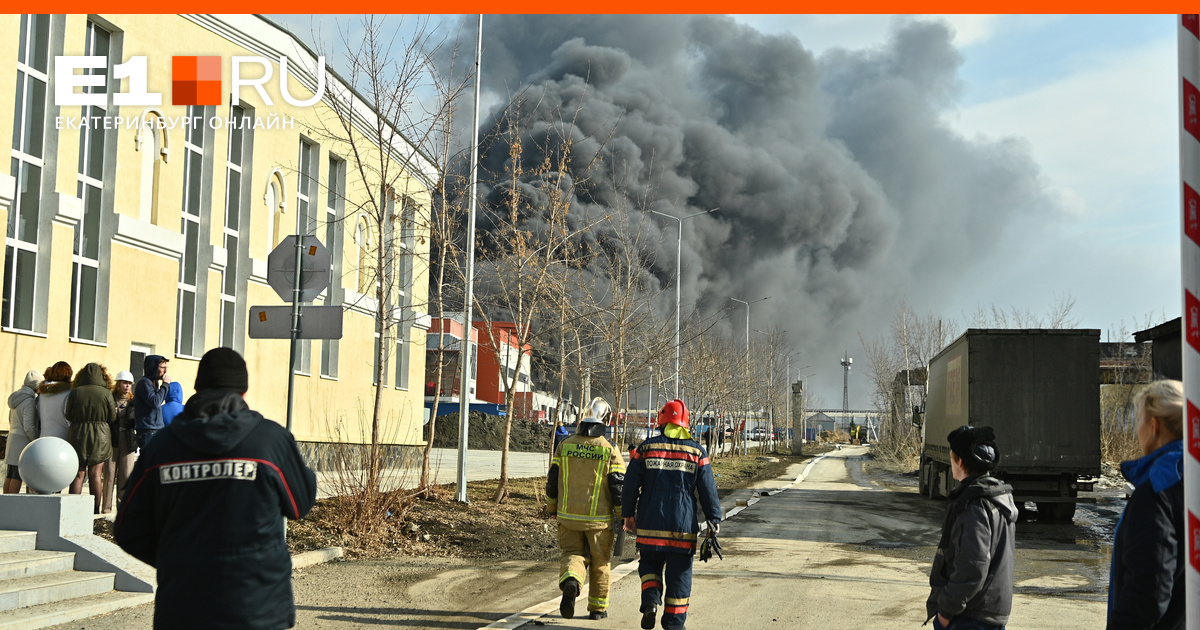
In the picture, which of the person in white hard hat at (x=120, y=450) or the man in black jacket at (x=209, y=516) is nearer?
the man in black jacket at (x=209, y=516)

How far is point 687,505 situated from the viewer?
286 inches

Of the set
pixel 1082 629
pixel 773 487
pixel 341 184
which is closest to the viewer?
pixel 1082 629

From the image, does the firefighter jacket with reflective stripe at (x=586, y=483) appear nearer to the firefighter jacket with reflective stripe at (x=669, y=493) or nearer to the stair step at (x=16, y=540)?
the firefighter jacket with reflective stripe at (x=669, y=493)

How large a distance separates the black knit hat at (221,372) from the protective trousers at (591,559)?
4.32 m

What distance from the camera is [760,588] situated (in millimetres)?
9547

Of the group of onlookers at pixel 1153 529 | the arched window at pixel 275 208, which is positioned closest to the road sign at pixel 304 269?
the group of onlookers at pixel 1153 529

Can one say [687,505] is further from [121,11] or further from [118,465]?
[121,11]

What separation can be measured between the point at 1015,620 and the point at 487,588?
4.55 meters

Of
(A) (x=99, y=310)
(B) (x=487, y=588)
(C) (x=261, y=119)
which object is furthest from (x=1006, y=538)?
(C) (x=261, y=119)

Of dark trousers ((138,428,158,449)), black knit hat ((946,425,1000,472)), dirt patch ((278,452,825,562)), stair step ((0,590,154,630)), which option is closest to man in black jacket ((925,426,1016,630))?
black knit hat ((946,425,1000,472))

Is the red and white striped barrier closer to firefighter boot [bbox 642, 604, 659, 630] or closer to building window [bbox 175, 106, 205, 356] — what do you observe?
firefighter boot [bbox 642, 604, 659, 630]

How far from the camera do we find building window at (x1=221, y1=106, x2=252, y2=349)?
21141mm

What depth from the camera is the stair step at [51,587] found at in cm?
729

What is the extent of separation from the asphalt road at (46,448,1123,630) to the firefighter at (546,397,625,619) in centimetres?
35
